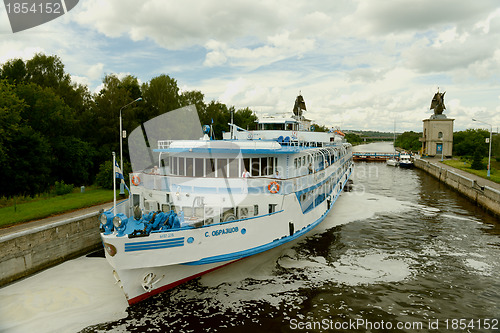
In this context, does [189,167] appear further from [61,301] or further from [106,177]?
[106,177]

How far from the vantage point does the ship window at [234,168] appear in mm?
16516

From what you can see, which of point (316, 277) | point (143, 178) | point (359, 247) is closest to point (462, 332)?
point (316, 277)

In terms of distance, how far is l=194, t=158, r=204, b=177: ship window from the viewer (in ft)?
55.0

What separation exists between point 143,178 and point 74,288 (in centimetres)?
594

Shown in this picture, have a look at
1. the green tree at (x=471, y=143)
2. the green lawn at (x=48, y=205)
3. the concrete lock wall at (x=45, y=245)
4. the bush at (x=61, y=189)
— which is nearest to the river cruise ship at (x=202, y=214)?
the concrete lock wall at (x=45, y=245)

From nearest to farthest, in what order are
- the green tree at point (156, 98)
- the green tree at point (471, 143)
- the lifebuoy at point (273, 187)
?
the lifebuoy at point (273, 187)
the green tree at point (156, 98)
the green tree at point (471, 143)

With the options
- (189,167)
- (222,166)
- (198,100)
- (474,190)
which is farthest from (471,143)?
(189,167)

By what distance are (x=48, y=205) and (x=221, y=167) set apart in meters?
14.5

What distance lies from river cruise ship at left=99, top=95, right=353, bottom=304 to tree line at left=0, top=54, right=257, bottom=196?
56.2ft

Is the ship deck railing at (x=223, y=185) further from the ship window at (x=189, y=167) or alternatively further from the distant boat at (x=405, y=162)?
the distant boat at (x=405, y=162)

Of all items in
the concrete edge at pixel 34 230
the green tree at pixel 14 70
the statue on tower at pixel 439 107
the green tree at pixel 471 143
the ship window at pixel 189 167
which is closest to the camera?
the concrete edge at pixel 34 230

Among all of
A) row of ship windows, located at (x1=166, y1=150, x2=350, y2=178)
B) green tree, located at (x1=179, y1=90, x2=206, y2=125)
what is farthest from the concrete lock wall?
green tree, located at (x1=179, y1=90, x2=206, y2=125)

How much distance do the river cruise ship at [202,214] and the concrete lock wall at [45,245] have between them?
3.78 meters

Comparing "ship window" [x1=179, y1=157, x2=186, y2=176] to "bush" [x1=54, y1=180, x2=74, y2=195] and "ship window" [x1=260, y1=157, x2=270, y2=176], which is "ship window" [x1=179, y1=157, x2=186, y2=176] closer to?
"ship window" [x1=260, y1=157, x2=270, y2=176]
